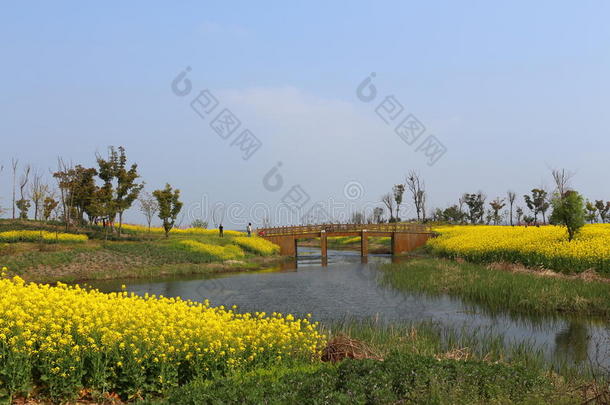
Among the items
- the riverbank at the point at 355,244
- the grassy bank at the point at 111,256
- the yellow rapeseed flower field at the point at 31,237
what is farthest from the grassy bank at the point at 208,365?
the riverbank at the point at 355,244

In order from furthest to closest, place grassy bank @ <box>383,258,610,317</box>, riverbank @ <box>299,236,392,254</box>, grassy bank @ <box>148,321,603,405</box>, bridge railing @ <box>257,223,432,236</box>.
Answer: riverbank @ <box>299,236,392,254</box>, bridge railing @ <box>257,223,432,236</box>, grassy bank @ <box>383,258,610,317</box>, grassy bank @ <box>148,321,603,405</box>

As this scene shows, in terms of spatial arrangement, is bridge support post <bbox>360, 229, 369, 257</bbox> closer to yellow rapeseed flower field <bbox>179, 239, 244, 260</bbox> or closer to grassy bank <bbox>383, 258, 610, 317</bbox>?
yellow rapeseed flower field <bbox>179, 239, 244, 260</bbox>

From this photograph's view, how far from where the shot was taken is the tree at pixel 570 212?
95.5 ft

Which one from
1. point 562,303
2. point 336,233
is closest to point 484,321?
point 562,303

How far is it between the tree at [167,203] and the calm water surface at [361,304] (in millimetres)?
15178

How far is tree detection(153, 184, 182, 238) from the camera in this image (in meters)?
44.4

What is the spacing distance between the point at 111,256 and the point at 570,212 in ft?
109

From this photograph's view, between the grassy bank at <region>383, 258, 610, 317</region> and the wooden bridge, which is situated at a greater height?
the wooden bridge

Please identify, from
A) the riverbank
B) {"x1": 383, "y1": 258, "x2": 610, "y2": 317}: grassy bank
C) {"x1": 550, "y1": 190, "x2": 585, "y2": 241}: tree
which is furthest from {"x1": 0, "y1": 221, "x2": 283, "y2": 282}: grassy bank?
{"x1": 550, "y1": 190, "x2": 585, "y2": 241}: tree

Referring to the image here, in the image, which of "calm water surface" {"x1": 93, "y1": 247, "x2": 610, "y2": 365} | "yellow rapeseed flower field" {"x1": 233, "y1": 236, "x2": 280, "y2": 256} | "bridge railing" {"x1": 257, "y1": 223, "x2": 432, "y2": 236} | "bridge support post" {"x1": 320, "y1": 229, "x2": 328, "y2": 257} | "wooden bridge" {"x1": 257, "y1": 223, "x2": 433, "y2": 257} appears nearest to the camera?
"calm water surface" {"x1": 93, "y1": 247, "x2": 610, "y2": 365}

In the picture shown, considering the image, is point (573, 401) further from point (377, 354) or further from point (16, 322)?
point (16, 322)

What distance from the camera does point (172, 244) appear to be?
39.9 m

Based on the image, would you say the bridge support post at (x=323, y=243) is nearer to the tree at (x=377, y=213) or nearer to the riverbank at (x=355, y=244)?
the riverbank at (x=355, y=244)

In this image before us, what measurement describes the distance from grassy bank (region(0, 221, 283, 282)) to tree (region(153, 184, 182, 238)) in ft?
8.94
